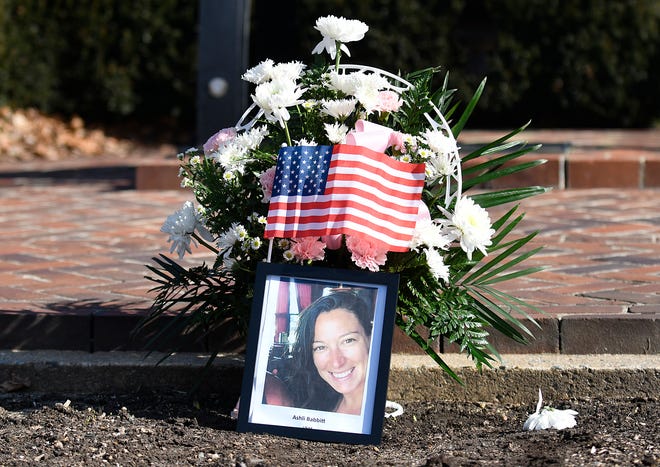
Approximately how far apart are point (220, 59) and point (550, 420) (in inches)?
198

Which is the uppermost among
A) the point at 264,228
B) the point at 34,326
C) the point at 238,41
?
the point at 238,41

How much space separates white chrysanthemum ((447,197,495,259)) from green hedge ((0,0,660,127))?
6571mm

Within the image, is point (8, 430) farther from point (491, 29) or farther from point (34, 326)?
point (491, 29)

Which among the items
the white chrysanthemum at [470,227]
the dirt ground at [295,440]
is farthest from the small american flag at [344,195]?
the dirt ground at [295,440]

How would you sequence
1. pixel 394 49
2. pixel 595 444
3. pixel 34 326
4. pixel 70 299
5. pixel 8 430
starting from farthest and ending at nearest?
pixel 394 49, pixel 70 299, pixel 34 326, pixel 8 430, pixel 595 444

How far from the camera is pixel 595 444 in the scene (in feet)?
9.08

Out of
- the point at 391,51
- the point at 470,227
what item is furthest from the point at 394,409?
the point at 391,51

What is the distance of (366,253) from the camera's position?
2.89 m

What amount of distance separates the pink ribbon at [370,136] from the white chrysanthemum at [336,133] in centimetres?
2

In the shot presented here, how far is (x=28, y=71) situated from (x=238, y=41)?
3.13 metres

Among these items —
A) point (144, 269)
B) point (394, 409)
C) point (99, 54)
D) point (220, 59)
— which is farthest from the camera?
point (99, 54)

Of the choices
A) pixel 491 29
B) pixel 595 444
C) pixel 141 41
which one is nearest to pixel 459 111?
pixel 491 29

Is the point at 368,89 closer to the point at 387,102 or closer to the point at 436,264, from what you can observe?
Result: the point at 387,102

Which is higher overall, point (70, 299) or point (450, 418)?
point (70, 299)
